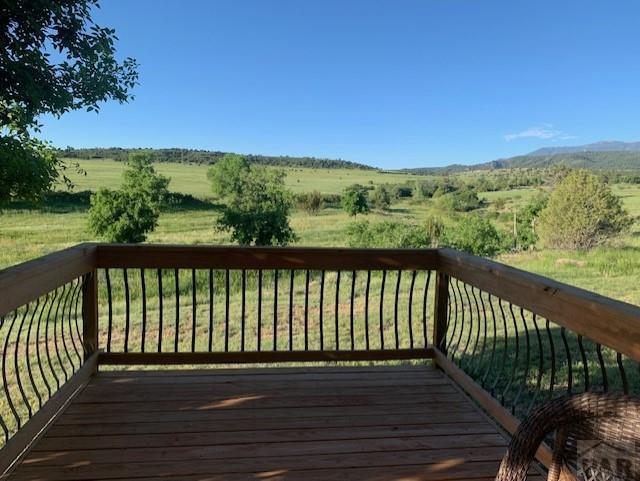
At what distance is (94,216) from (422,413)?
19.4 metres

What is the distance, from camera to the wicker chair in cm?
82

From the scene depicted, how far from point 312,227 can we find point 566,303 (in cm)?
2560

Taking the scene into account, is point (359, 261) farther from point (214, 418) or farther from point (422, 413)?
point (214, 418)

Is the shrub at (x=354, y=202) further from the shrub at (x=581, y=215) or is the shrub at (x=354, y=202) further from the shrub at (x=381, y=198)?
the shrub at (x=581, y=215)

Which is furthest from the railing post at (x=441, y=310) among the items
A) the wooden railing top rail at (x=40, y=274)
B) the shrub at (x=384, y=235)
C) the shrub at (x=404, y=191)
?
the shrub at (x=404, y=191)

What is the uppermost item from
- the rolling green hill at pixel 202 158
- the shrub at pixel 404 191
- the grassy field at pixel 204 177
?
the rolling green hill at pixel 202 158

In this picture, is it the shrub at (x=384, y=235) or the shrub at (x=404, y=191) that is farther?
the shrub at (x=404, y=191)

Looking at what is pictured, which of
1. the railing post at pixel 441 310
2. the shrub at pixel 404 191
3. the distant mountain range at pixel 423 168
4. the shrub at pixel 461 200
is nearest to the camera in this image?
the railing post at pixel 441 310

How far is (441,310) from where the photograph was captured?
2.96 meters

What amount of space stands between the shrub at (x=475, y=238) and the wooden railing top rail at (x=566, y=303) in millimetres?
19139

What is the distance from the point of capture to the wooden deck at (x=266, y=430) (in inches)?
71.1

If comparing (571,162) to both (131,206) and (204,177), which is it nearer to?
(204,177)

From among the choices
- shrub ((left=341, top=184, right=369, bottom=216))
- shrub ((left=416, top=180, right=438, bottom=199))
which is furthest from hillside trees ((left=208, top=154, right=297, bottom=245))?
shrub ((left=416, top=180, right=438, bottom=199))

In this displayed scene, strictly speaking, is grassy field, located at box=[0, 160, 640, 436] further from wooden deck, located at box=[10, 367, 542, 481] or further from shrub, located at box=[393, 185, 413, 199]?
shrub, located at box=[393, 185, 413, 199]
